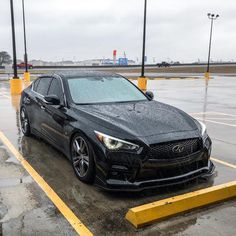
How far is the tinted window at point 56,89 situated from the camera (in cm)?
600

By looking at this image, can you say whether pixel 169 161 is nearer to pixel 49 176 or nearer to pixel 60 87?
pixel 49 176

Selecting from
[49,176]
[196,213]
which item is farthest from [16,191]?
[196,213]

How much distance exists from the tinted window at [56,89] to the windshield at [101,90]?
8.3 inches

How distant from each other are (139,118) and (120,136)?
2.07 feet

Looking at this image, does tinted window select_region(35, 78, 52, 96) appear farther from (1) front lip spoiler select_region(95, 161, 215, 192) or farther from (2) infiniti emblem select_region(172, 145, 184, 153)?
(2) infiniti emblem select_region(172, 145, 184, 153)

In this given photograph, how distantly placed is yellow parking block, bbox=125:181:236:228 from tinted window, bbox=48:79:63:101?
2728mm

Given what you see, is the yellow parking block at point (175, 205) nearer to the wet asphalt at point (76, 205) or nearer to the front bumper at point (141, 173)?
the wet asphalt at point (76, 205)

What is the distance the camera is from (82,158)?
16.1 ft

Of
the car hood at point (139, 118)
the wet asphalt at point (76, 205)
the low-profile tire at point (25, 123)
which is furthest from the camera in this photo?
the low-profile tire at point (25, 123)

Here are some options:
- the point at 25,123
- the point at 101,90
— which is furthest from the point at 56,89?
the point at 25,123

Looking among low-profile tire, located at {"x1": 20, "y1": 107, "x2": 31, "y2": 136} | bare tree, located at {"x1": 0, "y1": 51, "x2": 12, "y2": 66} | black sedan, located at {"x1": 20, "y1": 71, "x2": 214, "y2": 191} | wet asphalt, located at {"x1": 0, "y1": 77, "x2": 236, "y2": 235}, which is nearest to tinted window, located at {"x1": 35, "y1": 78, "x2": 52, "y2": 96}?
black sedan, located at {"x1": 20, "y1": 71, "x2": 214, "y2": 191}

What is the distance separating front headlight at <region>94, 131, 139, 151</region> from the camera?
14.1 ft

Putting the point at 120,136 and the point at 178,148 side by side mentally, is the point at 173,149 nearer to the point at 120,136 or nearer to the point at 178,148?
the point at 178,148

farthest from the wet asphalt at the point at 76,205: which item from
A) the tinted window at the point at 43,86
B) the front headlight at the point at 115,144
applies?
the tinted window at the point at 43,86
